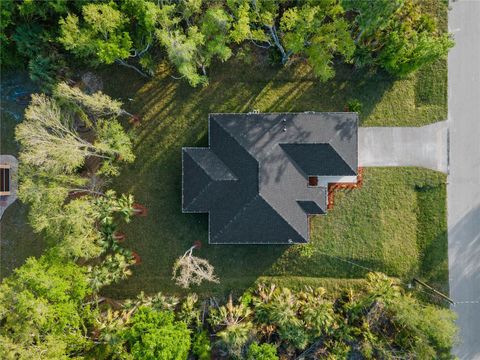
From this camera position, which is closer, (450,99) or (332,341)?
(332,341)

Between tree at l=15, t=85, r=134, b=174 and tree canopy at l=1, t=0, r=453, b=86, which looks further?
tree canopy at l=1, t=0, r=453, b=86

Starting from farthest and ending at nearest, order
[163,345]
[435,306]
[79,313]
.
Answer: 1. [435,306]
2. [79,313]
3. [163,345]

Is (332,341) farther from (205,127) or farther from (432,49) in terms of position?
(432,49)

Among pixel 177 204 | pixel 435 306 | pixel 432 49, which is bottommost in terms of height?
pixel 435 306

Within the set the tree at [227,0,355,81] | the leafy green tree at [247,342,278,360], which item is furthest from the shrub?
the leafy green tree at [247,342,278,360]

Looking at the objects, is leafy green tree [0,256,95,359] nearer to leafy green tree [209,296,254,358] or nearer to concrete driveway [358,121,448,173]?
leafy green tree [209,296,254,358]

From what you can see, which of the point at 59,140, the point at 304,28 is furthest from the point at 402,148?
the point at 59,140

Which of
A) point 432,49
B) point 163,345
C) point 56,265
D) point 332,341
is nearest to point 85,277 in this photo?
point 56,265
